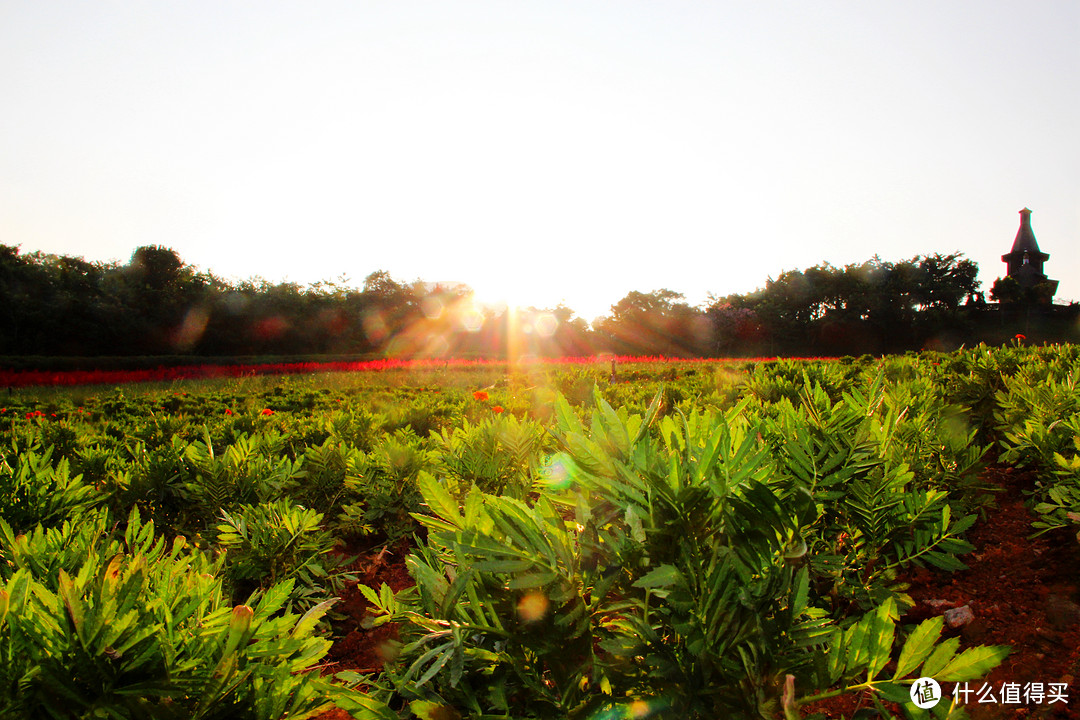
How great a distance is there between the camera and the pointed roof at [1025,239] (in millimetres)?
48125

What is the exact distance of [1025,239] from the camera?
4850 centimetres

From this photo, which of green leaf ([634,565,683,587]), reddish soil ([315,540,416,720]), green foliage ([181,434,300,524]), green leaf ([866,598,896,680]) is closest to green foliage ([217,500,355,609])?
reddish soil ([315,540,416,720])

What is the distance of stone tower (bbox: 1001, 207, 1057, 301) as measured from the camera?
4762cm

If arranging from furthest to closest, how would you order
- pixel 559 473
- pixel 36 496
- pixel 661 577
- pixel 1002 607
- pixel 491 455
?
1. pixel 491 455
2. pixel 1002 607
3. pixel 36 496
4. pixel 559 473
5. pixel 661 577

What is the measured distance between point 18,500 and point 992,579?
10.7 feet

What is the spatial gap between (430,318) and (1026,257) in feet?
172

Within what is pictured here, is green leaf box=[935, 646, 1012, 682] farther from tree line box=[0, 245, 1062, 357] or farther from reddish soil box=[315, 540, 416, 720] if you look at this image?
tree line box=[0, 245, 1062, 357]

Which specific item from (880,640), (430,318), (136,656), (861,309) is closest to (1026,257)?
(861,309)

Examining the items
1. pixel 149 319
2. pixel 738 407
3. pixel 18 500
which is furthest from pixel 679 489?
pixel 149 319

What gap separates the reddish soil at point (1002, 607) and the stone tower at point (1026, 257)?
60026mm

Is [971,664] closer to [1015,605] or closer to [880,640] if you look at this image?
[880,640]

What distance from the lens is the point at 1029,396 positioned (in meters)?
2.68

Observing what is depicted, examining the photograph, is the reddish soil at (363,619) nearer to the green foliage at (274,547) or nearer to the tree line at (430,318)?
the green foliage at (274,547)

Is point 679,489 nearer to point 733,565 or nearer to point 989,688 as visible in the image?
point 733,565
